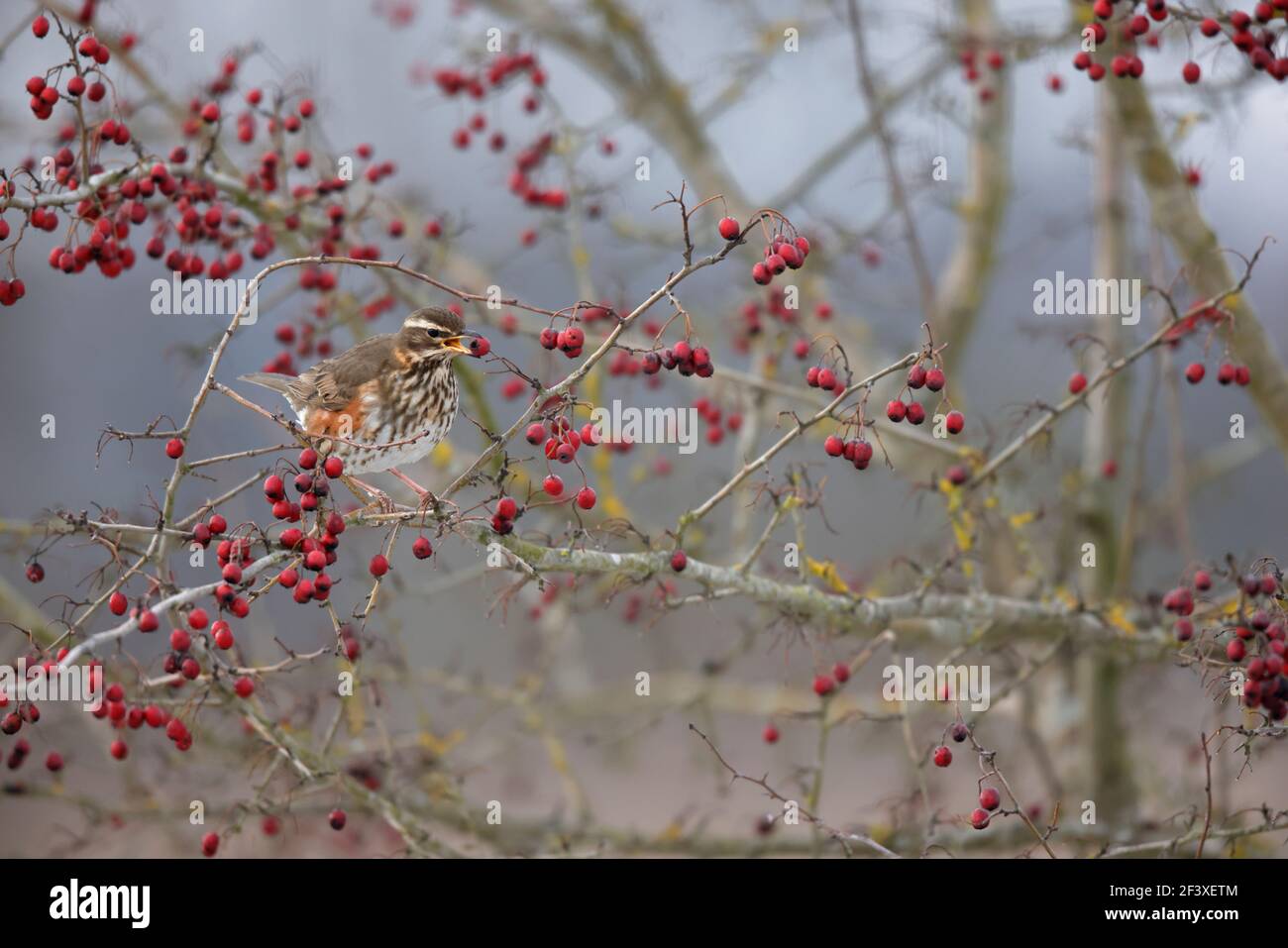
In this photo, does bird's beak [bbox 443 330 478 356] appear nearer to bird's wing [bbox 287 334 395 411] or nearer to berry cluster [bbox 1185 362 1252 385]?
bird's wing [bbox 287 334 395 411]

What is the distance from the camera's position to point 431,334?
4.83 meters

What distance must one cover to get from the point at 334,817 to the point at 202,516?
133 centimetres

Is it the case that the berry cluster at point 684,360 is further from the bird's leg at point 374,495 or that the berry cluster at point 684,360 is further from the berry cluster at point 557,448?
the bird's leg at point 374,495

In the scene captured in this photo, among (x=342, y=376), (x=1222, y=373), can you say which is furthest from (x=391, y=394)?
(x=1222, y=373)

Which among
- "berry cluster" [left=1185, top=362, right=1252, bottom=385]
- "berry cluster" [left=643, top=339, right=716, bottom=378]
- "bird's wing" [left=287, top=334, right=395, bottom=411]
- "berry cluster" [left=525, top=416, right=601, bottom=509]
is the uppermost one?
"bird's wing" [left=287, top=334, right=395, bottom=411]

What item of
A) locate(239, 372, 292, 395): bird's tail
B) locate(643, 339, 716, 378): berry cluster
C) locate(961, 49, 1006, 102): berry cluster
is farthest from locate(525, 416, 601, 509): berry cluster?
locate(961, 49, 1006, 102): berry cluster

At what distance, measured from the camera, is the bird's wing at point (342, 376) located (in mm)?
4926

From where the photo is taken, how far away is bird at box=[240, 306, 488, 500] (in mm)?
4773

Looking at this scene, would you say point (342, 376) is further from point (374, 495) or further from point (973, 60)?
point (973, 60)

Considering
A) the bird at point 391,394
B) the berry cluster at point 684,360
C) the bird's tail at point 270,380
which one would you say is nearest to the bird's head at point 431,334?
the bird at point 391,394

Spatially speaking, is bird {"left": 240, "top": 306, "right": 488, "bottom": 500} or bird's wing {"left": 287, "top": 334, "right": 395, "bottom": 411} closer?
bird {"left": 240, "top": 306, "right": 488, "bottom": 500}

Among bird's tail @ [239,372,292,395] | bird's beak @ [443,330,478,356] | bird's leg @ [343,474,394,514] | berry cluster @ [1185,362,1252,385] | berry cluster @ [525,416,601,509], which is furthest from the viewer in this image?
bird's tail @ [239,372,292,395]

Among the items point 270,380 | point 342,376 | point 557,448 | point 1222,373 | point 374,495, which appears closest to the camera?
point 557,448

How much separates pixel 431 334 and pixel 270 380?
0.76 m
